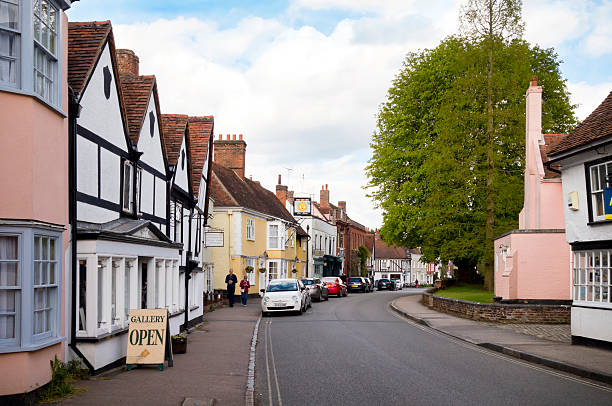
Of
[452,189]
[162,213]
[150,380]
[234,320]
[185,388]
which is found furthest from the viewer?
[452,189]

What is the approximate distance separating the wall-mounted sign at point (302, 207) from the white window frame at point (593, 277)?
152 ft

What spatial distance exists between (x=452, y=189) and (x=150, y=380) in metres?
23.2

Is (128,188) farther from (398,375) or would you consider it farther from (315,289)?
(315,289)

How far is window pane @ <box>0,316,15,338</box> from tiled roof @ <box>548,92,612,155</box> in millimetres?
13646

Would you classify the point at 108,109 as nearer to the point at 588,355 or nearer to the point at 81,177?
the point at 81,177

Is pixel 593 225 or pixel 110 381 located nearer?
pixel 110 381

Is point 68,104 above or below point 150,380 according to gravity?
above

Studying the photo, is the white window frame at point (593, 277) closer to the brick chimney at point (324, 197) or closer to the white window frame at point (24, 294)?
the white window frame at point (24, 294)

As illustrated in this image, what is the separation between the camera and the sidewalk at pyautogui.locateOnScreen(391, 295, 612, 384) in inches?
523

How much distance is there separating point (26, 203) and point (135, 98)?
33.1 feet

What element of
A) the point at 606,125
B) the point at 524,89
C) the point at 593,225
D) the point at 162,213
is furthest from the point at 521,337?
the point at 524,89

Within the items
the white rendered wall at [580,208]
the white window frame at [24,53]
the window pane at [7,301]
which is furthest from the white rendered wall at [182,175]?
the window pane at [7,301]

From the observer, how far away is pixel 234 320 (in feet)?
88.8

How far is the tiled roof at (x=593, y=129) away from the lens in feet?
55.2
